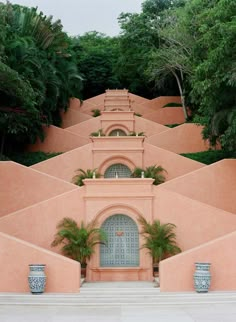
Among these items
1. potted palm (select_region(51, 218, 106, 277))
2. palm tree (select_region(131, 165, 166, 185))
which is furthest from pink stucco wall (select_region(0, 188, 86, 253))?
palm tree (select_region(131, 165, 166, 185))

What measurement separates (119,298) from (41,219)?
187 inches

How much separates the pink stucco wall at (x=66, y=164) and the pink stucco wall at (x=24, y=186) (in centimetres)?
321

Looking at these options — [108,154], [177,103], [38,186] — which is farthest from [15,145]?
[177,103]

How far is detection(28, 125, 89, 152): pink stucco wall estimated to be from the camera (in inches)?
1224

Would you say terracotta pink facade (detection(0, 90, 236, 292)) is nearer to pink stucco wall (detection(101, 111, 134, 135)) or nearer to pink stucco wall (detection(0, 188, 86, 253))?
pink stucco wall (detection(0, 188, 86, 253))

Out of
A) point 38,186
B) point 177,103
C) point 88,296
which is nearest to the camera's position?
point 88,296

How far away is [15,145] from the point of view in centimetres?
3053

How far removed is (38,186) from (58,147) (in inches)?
361

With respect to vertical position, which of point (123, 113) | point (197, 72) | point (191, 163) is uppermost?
point (123, 113)

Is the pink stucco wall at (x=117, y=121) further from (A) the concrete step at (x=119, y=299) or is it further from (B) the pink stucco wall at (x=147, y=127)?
(A) the concrete step at (x=119, y=299)

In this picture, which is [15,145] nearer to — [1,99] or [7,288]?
[1,99]

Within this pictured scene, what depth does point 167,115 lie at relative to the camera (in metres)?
39.2

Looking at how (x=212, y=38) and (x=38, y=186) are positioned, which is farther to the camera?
(x=38, y=186)

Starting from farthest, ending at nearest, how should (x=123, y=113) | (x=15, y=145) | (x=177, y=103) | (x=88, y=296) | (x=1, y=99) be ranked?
(x=177, y=103) → (x=123, y=113) → (x=15, y=145) → (x=1, y=99) → (x=88, y=296)
